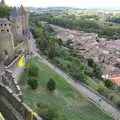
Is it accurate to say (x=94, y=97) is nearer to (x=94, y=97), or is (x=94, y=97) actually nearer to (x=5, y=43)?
(x=94, y=97)

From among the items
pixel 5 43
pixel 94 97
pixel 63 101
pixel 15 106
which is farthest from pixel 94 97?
pixel 15 106

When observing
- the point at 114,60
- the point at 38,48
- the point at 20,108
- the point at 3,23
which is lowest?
the point at 114,60

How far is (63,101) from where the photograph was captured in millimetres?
17891

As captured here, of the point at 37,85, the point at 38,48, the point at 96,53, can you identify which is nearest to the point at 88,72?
the point at 38,48

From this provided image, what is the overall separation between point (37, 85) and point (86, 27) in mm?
59557

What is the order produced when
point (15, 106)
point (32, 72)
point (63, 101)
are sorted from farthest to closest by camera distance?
point (32, 72), point (63, 101), point (15, 106)

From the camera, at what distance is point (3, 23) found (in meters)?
20.1

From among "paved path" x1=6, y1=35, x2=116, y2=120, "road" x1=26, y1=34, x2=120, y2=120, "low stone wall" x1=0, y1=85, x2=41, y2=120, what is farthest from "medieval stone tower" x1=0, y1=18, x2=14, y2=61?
"low stone wall" x1=0, y1=85, x2=41, y2=120

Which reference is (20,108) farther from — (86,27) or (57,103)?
(86,27)

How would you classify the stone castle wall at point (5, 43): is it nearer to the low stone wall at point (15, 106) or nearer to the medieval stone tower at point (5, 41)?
the medieval stone tower at point (5, 41)

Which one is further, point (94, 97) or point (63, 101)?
point (94, 97)

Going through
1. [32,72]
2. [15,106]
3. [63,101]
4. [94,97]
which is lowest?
[94,97]

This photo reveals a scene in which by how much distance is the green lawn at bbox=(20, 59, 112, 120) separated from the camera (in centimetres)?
1572

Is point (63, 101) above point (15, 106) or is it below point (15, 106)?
below
